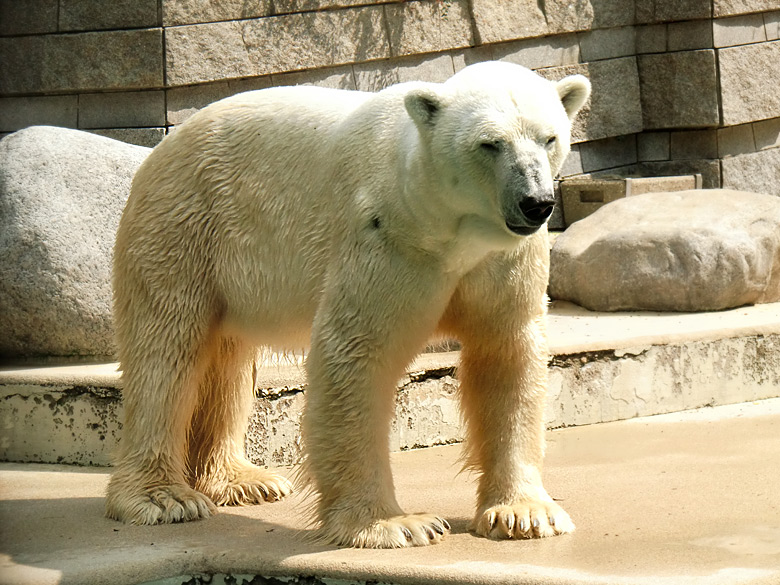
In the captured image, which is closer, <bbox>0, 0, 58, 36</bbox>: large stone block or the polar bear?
the polar bear

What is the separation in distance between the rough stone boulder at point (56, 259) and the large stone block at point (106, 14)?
1.71 m

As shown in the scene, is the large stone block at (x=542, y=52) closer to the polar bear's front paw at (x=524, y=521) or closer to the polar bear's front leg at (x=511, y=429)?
the polar bear's front leg at (x=511, y=429)

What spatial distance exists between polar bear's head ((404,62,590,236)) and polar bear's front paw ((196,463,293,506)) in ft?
5.51

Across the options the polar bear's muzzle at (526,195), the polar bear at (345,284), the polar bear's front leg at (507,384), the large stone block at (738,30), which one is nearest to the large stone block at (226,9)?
the polar bear at (345,284)

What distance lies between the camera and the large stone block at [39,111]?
724cm

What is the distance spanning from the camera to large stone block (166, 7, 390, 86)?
715 cm

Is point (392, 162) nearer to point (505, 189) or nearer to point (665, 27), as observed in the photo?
point (505, 189)

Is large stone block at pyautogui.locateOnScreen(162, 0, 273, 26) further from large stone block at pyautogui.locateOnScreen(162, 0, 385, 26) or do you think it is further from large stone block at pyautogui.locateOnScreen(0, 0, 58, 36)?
large stone block at pyautogui.locateOnScreen(0, 0, 58, 36)

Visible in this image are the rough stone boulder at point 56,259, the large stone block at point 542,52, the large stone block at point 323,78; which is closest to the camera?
the rough stone boulder at point 56,259

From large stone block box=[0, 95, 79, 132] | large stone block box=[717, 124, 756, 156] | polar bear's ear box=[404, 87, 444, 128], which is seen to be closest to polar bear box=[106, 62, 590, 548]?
polar bear's ear box=[404, 87, 444, 128]

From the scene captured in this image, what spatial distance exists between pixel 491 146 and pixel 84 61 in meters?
4.60

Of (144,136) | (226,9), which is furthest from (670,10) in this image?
(144,136)

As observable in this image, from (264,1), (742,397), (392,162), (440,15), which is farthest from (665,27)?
(392,162)

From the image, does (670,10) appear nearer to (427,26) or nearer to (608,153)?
(608,153)
